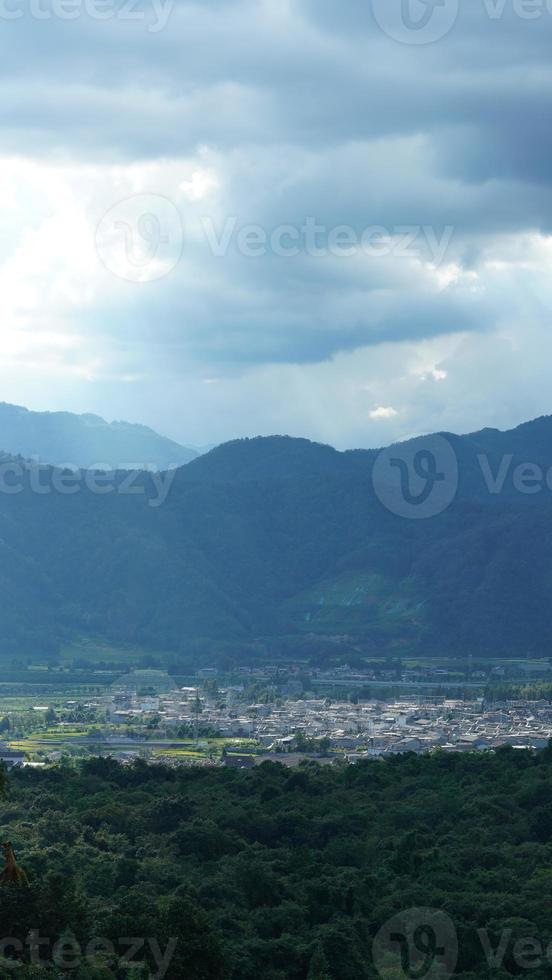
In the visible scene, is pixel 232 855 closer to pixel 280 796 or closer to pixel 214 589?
pixel 280 796

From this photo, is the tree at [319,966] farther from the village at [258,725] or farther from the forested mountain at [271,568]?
the forested mountain at [271,568]

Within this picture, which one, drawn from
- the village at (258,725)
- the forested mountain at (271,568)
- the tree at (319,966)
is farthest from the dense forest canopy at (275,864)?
the forested mountain at (271,568)

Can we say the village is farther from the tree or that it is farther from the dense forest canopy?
the tree

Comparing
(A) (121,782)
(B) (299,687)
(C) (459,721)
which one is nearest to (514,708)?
(C) (459,721)

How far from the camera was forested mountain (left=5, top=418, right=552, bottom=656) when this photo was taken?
150625 millimetres

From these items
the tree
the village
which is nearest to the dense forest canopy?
the tree

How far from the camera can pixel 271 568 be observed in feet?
582

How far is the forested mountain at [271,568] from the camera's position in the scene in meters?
151

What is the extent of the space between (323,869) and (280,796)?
451 inches

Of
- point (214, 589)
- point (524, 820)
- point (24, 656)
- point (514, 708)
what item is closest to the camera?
point (524, 820)

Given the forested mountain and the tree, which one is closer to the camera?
the tree

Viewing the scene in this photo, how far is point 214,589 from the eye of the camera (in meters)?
166

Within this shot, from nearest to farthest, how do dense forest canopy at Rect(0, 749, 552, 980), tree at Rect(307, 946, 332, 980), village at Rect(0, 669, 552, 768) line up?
dense forest canopy at Rect(0, 749, 552, 980) → tree at Rect(307, 946, 332, 980) → village at Rect(0, 669, 552, 768)

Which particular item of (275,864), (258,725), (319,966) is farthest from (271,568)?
(319,966)
